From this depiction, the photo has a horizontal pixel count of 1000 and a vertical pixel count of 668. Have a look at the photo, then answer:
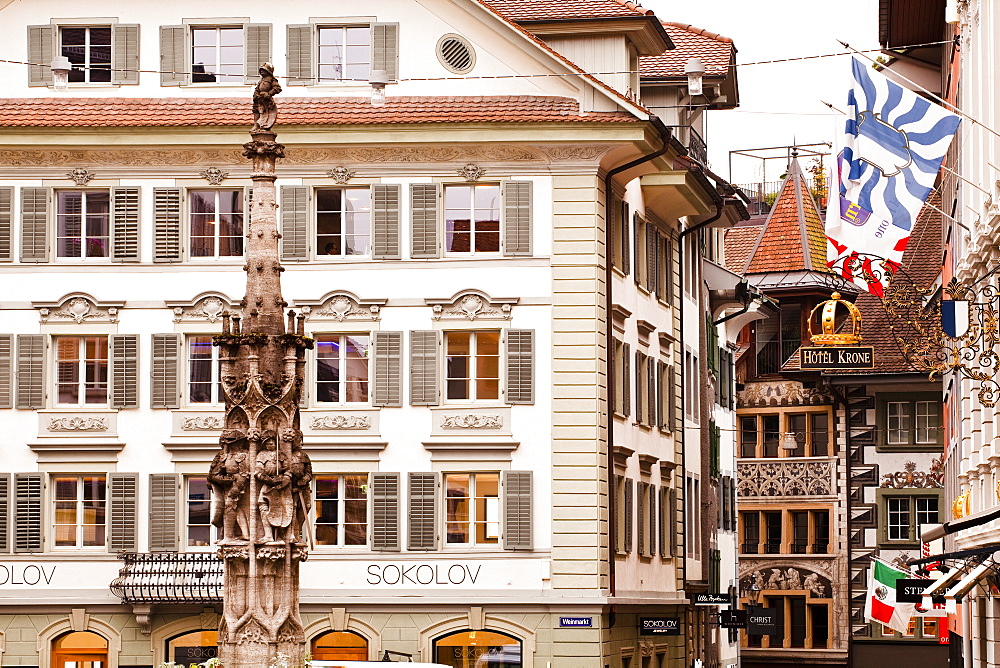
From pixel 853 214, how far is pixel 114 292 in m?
18.3

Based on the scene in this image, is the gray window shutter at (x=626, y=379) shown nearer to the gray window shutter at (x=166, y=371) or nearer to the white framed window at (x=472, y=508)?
the white framed window at (x=472, y=508)

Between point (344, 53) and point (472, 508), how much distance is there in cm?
933

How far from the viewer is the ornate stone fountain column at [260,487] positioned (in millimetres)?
22406

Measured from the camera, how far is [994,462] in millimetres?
30984

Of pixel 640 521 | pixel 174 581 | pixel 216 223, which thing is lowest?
pixel 174 581

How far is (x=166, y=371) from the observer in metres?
39.7

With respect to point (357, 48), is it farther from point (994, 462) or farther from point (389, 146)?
point (994, 462)

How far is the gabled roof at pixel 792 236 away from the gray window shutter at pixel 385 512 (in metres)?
34.8

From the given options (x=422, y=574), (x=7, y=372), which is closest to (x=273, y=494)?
(x=422, y=574)

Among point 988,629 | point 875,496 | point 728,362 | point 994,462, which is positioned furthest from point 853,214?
point 875,496

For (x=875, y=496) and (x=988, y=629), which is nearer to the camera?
(x=988, y=629)

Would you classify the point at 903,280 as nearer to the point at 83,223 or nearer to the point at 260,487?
the point at 83,223

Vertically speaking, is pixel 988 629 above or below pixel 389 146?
below

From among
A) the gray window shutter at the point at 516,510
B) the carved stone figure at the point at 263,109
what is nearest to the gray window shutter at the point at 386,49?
the gray window shutter at the point at 516,510
